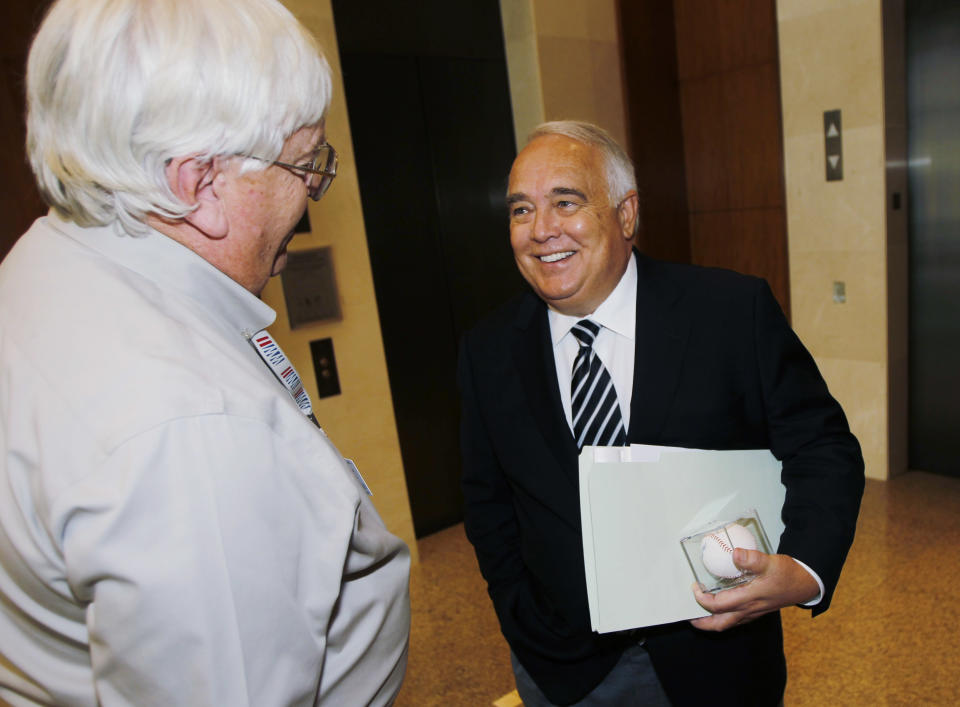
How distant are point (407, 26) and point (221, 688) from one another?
4137 mm

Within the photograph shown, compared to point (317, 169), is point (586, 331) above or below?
below

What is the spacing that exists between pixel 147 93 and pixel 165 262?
20 centimetres

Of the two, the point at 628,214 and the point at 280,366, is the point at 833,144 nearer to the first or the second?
the point at 628,214

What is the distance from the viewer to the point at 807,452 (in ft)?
4.65

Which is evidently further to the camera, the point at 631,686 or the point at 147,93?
the point at 631,686

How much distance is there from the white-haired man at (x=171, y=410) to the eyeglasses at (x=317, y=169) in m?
0.01

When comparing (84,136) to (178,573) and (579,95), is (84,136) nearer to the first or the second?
(178,573)

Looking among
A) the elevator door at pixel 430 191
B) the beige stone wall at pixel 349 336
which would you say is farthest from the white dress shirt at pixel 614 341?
the elevator door at pixel 430 191

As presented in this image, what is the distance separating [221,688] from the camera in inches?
29.4

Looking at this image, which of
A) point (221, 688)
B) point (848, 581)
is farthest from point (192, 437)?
point (848, 581)

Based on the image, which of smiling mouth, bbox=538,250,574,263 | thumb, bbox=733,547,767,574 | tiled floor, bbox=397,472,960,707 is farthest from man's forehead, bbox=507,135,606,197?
tiled floor, bbox=397,472,960,707

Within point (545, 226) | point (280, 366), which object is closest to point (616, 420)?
point (545, 226)

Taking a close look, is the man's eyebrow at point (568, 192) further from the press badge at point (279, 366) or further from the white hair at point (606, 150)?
the press badge at point (279, 366)

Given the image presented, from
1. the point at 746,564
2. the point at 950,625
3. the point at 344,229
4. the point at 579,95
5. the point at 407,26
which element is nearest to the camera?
the point at 746,564
